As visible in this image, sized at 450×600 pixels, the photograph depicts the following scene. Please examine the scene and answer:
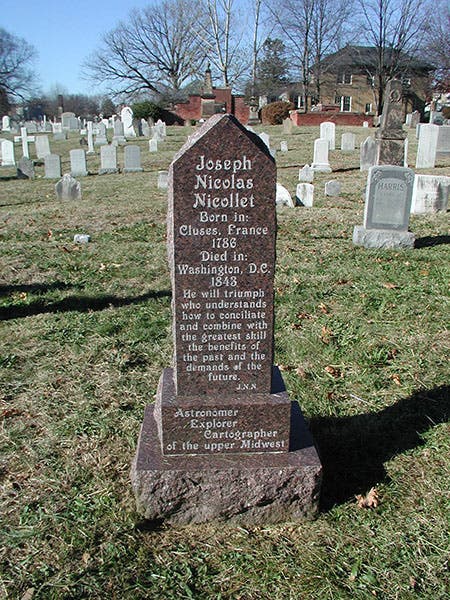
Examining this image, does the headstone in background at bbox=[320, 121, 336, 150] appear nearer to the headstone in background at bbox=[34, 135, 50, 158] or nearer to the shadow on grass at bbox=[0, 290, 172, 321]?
the headstone in background at bbox=[34, 135, 50, 158]

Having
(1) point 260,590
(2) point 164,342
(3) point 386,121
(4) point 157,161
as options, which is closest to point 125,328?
(2) point 164,342

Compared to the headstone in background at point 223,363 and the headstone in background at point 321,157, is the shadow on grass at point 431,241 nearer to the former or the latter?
the headstone in background at point 223,363

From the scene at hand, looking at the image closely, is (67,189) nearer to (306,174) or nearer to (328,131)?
(306,174)

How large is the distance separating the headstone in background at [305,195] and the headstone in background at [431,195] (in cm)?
221

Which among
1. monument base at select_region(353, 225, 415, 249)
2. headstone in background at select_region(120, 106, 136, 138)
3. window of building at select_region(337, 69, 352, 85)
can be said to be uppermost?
window of building at select_region(337, 69, 352, 85)

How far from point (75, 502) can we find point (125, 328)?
254 cm

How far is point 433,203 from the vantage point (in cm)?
1112

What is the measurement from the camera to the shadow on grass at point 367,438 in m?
3.23

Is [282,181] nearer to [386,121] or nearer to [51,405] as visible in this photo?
[386,121]

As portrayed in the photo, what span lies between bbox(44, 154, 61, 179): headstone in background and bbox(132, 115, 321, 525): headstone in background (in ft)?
55.5

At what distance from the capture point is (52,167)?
722 inches

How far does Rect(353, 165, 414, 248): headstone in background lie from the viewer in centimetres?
830

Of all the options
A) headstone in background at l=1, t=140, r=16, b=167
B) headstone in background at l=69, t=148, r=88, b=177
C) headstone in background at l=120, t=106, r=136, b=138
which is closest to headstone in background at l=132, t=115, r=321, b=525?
headstone in background at l=69, t=148, r=88, b=177

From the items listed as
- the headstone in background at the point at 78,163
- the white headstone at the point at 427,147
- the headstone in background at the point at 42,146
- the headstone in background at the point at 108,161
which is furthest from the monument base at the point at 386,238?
the headstone in background at the point at 42,146
